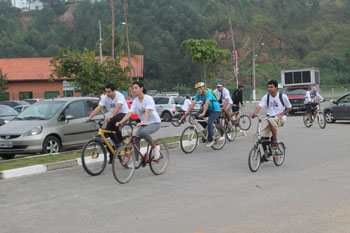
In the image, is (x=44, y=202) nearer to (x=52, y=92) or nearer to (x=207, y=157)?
(x=207, y=157)

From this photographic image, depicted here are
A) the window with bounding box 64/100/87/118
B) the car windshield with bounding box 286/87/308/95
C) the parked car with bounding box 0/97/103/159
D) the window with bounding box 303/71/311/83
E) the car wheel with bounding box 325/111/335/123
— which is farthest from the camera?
the window with bounding box 303/71/311/83

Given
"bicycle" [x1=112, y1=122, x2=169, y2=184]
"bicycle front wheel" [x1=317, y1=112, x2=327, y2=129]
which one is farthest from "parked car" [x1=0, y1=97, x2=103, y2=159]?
"bicycle front wheel" [x1=317, y1=112, x2=327, y2=129]

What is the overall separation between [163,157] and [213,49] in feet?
54.0

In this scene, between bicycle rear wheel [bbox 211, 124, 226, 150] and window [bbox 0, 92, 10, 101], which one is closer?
bicycle rear wheel [bbox 211, 124, 226, 150]

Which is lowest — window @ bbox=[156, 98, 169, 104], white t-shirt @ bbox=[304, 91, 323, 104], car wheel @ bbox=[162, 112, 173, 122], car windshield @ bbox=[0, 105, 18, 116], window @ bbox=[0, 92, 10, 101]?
car wheel @ bbox=[162, 112, 173, 122]

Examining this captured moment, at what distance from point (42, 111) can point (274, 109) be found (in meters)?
6.41

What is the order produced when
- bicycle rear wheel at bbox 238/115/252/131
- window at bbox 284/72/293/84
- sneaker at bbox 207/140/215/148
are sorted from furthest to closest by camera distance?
window at bbox 284/72/293/84, bicycle rear wheel at bbox 238/115/252/131, sneaker at bbox 207/140/215/148

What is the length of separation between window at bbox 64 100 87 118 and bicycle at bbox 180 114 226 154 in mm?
2990

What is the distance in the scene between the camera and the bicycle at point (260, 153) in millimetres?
9227

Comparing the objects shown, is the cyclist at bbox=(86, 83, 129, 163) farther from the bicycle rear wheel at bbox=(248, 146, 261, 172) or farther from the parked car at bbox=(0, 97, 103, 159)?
the bicycle rear wheel at bbox=(248, 146, 261, 172)

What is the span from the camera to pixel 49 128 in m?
12.0

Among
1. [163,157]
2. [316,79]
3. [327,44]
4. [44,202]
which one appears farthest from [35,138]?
[327,44]

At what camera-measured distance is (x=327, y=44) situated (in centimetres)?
9838

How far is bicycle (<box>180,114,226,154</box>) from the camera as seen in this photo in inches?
487
